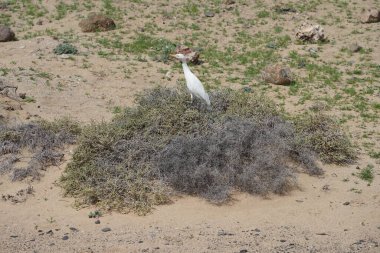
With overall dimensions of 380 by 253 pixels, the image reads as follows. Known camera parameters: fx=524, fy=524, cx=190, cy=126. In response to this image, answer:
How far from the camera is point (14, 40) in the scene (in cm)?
1398

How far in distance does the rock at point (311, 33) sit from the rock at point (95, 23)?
17.8ft

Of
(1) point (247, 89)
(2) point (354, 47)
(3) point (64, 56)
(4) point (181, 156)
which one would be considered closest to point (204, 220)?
(4) point (181, 156)

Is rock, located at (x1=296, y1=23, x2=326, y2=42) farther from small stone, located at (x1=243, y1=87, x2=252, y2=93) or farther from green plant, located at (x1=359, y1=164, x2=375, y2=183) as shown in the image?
green plant, located at (x1=359, y1=164, x2=375, y2=183)

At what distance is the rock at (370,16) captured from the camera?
1573cm

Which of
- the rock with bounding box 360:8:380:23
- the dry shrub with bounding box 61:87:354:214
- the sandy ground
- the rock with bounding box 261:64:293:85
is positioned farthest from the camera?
the rock with bounding box 360:8:380:23

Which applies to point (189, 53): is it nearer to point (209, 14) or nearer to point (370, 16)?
point (209, 14)

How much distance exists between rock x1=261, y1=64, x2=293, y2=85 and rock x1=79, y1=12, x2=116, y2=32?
210 inches

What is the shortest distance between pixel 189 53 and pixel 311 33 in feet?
12.5

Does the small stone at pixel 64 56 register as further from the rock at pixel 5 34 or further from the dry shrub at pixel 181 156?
the dry shrub at pixel 181 156

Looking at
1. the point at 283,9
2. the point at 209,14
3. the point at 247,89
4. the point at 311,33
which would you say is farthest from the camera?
the point at 283,9

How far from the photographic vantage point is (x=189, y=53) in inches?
512

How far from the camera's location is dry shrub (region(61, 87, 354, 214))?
7.56 m

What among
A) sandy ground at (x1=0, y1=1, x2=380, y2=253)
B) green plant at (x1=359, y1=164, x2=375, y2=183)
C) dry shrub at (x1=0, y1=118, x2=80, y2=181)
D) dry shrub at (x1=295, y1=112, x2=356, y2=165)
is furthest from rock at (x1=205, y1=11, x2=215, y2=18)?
green plant at (x1=359, y1=164, x2=375, y2=183)

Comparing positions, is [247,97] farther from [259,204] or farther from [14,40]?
[14,40]
